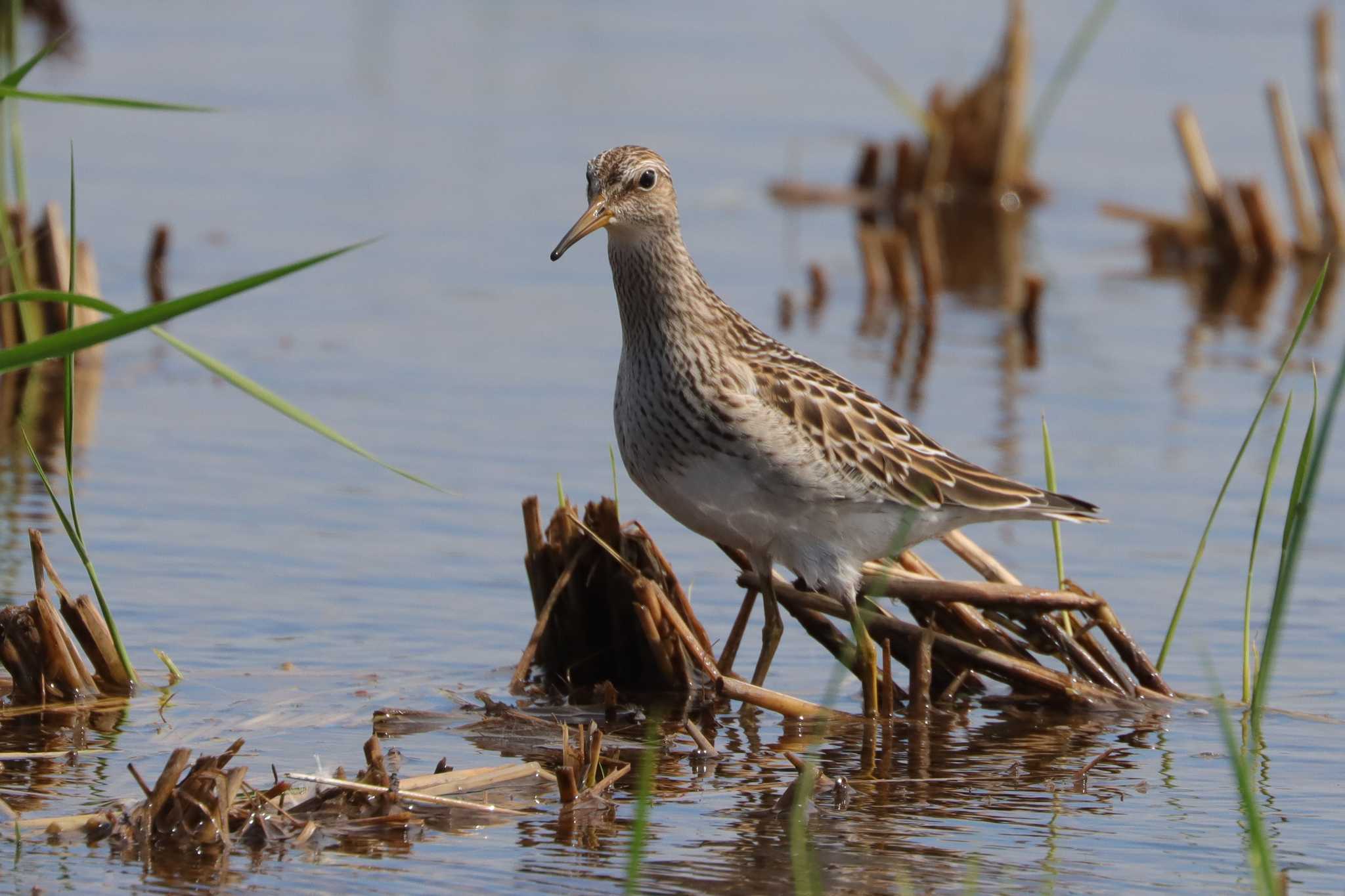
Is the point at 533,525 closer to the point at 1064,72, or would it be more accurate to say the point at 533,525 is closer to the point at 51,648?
the point at 51,648

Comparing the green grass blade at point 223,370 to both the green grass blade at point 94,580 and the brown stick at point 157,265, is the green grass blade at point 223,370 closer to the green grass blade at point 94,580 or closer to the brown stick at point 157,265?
the green grass blade at point 94,580

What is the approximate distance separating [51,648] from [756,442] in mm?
2202

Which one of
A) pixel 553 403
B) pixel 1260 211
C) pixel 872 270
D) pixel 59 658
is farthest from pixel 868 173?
pixel 59 658

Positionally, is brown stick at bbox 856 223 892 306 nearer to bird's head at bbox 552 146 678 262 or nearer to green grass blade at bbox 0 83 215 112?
bird's head at bbox 552 146 678 262

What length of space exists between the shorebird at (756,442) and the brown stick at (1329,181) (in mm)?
8620

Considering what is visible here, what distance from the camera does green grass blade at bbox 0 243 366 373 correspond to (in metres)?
4.33

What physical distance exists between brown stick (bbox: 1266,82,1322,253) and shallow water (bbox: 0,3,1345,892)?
4.08 feet

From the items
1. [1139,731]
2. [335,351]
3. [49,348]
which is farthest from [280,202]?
[49,348]

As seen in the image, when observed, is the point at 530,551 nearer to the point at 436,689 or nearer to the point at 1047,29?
the point at 436,689

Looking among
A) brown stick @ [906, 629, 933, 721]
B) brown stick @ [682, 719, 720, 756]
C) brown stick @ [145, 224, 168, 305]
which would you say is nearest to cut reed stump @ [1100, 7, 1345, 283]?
brown stick @ [145, 224, 168, 305]

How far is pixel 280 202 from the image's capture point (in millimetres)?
15109

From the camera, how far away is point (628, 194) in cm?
699

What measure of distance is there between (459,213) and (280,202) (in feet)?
4.26

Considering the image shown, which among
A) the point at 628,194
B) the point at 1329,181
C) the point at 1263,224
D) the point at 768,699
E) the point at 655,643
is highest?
the point at 1329,181
